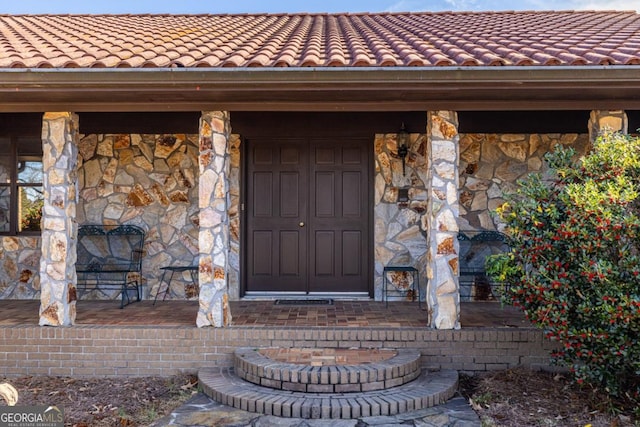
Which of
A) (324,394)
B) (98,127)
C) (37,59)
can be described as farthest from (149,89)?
(324,394)

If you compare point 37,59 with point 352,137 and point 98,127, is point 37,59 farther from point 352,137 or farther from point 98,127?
point 352,137

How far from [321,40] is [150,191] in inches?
120

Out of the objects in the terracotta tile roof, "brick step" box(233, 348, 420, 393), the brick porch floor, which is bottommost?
"brick step" box(233, 348, 420, 393)

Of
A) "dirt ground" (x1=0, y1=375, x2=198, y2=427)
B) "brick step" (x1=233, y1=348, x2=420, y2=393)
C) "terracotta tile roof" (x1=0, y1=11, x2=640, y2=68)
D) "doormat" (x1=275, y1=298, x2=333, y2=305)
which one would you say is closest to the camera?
"dirt ground" (x1=0, y1=375, x2=198, y2=427)

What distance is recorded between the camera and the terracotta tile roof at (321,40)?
4402 mm

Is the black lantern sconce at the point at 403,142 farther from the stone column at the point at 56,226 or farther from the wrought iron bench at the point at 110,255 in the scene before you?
the stone column at the point at 56,226

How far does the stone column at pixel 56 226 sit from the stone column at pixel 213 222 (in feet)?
4.39

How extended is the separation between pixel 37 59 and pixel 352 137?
371 cm

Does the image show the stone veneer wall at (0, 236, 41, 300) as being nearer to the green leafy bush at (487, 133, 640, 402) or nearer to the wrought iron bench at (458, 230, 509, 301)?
the wrought iron bench at (458, 230, 509, 301)

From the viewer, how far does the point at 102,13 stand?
28.2ft

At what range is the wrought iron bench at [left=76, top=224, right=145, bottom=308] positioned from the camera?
21.4 feet

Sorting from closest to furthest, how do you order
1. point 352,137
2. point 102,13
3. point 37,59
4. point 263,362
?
point 263,362 → point 37,59 → point 352,137 → point 102,13

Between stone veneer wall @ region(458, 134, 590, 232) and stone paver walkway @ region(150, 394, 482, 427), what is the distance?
3.20m

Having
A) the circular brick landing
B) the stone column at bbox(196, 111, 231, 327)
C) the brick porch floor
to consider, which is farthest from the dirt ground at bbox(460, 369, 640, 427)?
the stone column at bbox(196, 111, 231, 327)
